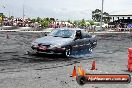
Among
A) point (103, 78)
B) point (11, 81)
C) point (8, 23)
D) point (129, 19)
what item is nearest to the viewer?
point (103, 78)

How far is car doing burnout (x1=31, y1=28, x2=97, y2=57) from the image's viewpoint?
17.1 metres

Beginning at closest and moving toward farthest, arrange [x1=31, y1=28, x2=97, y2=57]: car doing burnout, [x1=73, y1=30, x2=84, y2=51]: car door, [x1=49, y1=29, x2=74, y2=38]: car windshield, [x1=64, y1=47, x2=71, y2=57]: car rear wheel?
[x1=31, y1=28, x2=97, y2=57]: car doing burnout → [x1=64, y1=47, x2=71, y2=57]: car rear wheel → [x1=73, y1=30, x2=84, y2=51]: car door → [x1=49, y1=29, x2=74, y2=38]: car windshield

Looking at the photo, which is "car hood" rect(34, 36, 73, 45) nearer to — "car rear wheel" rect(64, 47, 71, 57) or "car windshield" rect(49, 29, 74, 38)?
"car rear wheel" rect(64, 47, 71, 57)

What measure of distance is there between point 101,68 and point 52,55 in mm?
5002

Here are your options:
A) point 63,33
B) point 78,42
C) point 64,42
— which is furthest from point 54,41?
point 78,42

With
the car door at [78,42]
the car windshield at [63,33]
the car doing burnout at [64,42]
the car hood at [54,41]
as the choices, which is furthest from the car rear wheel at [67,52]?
the car windshield at [63,33]

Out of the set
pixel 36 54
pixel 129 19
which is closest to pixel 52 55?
pixel 36 54

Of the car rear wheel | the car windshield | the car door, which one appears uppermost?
Result: the car windshield

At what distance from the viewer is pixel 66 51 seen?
17453mm

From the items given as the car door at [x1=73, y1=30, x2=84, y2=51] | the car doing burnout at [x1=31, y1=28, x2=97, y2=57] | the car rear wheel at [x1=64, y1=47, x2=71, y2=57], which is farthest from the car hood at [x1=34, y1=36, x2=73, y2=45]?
the car door at [x1=73, y1=30, x2=84, y2=51]

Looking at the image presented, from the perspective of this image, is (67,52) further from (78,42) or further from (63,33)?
(63,33)

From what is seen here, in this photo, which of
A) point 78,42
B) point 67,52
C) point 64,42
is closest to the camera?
point 64,42

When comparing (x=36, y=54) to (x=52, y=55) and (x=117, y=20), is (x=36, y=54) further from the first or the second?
(x=117, y=20)

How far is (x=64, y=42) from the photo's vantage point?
17.4 metres
